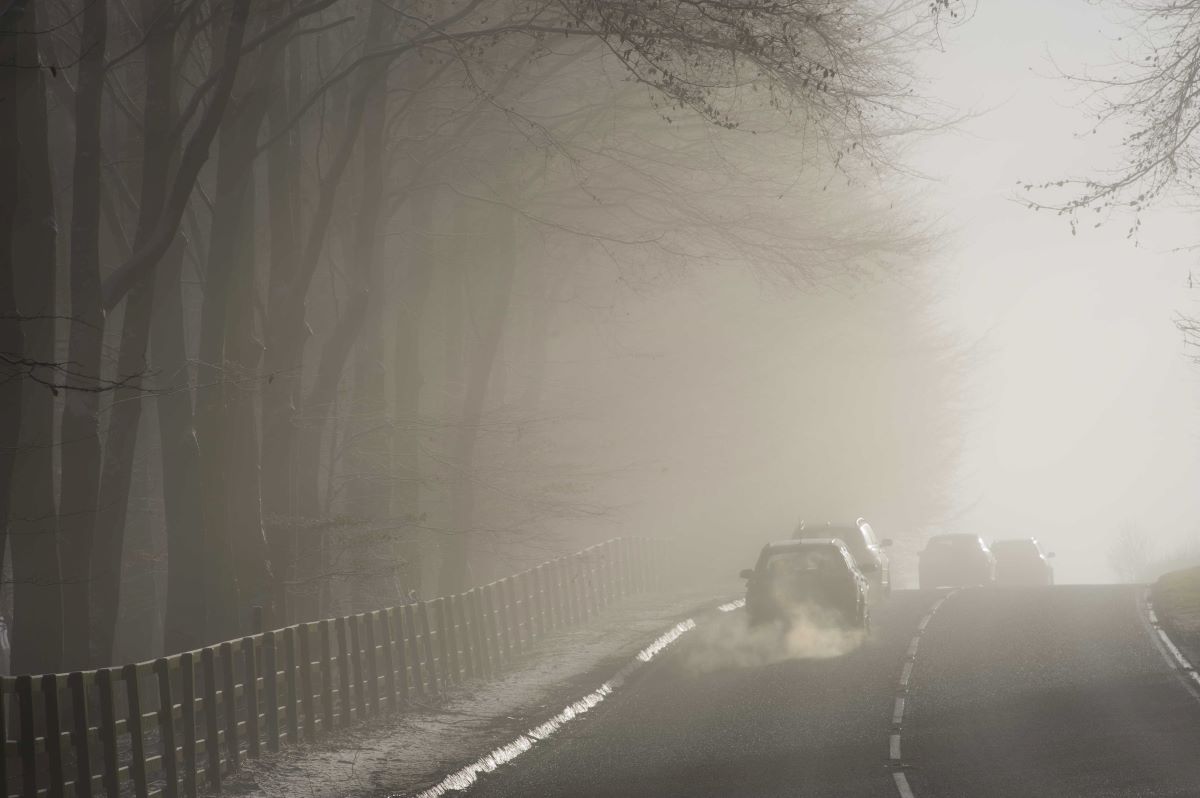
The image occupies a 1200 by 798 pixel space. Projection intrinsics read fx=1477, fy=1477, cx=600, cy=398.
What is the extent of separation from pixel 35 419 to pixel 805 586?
1200 centimetres

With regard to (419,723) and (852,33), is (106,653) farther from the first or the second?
(852,33)

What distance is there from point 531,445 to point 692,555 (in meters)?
20.6

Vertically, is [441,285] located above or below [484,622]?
above

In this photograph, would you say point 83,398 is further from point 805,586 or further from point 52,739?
point 805,586

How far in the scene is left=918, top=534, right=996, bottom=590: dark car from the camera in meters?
43.0

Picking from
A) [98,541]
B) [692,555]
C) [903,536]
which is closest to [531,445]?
[98,541]

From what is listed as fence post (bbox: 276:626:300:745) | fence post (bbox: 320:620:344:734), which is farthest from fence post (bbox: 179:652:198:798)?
fence post (bbox: 320:620:344:734)

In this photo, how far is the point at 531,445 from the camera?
2845 centimetres

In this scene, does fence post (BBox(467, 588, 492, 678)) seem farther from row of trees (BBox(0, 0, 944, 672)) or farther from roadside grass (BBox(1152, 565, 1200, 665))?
roadside grass (BBox(1152, 565, 1200, 665))

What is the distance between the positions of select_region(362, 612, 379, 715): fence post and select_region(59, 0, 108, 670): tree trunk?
301cm

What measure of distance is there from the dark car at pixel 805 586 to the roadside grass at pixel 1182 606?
15.8 feet

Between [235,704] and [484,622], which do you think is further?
[484,622]

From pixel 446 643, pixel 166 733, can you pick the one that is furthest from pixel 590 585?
pixel 166 733

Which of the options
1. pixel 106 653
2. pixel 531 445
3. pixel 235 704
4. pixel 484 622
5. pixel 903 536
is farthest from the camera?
pixel 903 536
